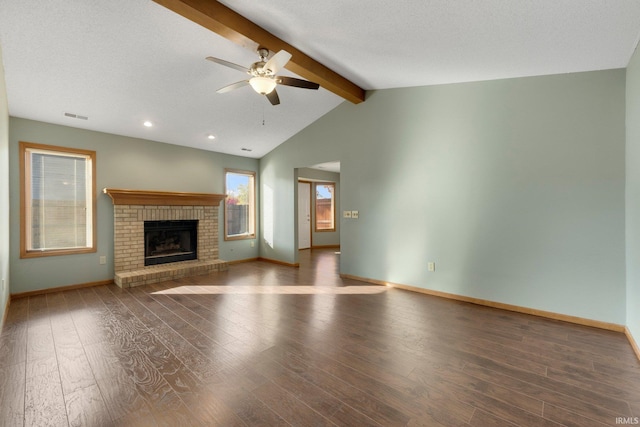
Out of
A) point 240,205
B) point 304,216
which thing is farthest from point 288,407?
point 304,216

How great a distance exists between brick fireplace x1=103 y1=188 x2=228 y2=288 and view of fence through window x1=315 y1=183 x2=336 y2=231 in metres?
4.06

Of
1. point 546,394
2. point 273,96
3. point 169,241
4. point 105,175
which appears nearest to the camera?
point 546,394

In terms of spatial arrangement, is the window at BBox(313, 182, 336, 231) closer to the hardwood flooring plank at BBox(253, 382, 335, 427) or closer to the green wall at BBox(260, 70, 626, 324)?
the green wall at BBox(260, 70, 626, 324)

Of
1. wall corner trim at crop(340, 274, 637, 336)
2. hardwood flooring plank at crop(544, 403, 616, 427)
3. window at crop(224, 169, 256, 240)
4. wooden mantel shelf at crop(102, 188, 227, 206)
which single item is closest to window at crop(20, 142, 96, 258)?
wooden mantel shelf at crop(102, 188, 227, 206)

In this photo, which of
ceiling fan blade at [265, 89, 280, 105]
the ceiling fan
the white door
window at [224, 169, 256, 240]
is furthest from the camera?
the white door

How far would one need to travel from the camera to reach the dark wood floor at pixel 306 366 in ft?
5.66

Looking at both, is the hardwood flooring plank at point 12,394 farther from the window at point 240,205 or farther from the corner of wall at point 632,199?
the corner of wall at point 632,199

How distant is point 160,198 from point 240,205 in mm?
1902

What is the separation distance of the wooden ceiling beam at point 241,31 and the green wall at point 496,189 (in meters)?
1.46

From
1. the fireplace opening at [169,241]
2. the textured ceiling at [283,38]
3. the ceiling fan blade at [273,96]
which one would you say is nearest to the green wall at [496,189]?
the textured ceiling at [283,38]

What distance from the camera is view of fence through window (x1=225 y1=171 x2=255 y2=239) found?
6570mm

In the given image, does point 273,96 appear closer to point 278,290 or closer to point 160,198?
point 278,290

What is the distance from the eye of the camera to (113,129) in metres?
4.68

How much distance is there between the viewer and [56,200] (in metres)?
4.37
